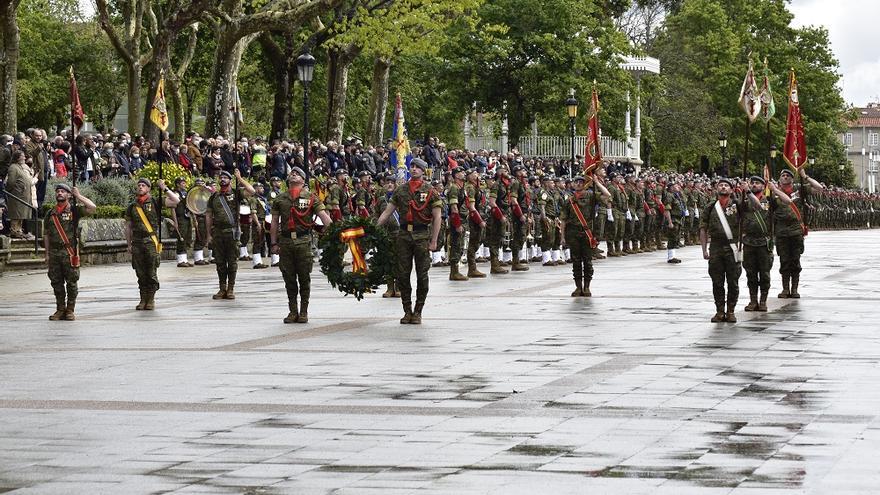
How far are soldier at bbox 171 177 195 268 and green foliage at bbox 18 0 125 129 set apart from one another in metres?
34.0

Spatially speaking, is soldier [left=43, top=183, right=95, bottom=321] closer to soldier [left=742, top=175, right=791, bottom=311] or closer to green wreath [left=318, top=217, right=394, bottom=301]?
green wreath [left=318, top=217, right=394, bottom=301]

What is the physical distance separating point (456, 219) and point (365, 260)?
301 inches

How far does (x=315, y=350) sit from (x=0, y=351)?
3.23m

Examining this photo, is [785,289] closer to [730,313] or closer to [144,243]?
[730,313]

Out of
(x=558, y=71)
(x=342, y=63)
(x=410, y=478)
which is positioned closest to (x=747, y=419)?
(x=410, y=478)

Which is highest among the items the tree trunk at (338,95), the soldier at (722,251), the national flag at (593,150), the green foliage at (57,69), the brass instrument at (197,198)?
the green foliage at (57,69)

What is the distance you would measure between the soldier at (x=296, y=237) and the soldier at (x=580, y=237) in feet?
18.4

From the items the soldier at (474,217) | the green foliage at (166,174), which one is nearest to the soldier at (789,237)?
the soldier at (474,217)

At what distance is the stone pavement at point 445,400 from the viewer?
9.96 m

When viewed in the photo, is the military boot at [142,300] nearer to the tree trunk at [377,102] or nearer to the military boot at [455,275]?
the military boot at [455,275]

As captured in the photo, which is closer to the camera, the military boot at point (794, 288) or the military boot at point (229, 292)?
the military boot at point (794, 288)

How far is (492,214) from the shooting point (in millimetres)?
34094

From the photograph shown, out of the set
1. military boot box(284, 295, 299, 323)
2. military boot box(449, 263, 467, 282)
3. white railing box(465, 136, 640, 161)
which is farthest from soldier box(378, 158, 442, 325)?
white railing box(465, 136, 640, 161)

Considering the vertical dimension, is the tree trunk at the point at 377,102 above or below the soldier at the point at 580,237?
above
